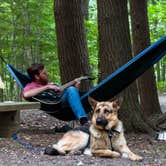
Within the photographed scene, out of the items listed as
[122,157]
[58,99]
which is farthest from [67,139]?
[58,99]

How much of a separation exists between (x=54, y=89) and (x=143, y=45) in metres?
2.80

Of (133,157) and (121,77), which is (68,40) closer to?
(121,77)

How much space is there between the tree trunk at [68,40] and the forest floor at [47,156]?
0.94m

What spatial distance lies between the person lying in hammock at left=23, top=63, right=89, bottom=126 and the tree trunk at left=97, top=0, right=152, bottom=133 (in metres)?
0.54

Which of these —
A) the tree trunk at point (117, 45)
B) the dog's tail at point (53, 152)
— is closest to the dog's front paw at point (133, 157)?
the dog's tail at point (53, 152)

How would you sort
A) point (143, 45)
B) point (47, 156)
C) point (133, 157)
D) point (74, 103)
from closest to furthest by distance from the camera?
point (133, 157), point (47, 156), point (74, 103), point (143, 45)

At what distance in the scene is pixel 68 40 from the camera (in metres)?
6.11

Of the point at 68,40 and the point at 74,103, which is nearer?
the point at 74,103

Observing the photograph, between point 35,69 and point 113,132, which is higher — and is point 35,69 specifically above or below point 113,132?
above

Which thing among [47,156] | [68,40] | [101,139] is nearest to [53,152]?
[47,156]

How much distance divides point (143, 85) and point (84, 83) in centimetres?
156

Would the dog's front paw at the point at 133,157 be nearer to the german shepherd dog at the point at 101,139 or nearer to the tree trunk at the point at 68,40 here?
the german shepherd dog at the point at 101,139

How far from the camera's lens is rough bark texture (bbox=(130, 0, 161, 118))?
7.32 m

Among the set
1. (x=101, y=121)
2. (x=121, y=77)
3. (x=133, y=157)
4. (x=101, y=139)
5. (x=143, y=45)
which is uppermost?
(x=143, y=45)
